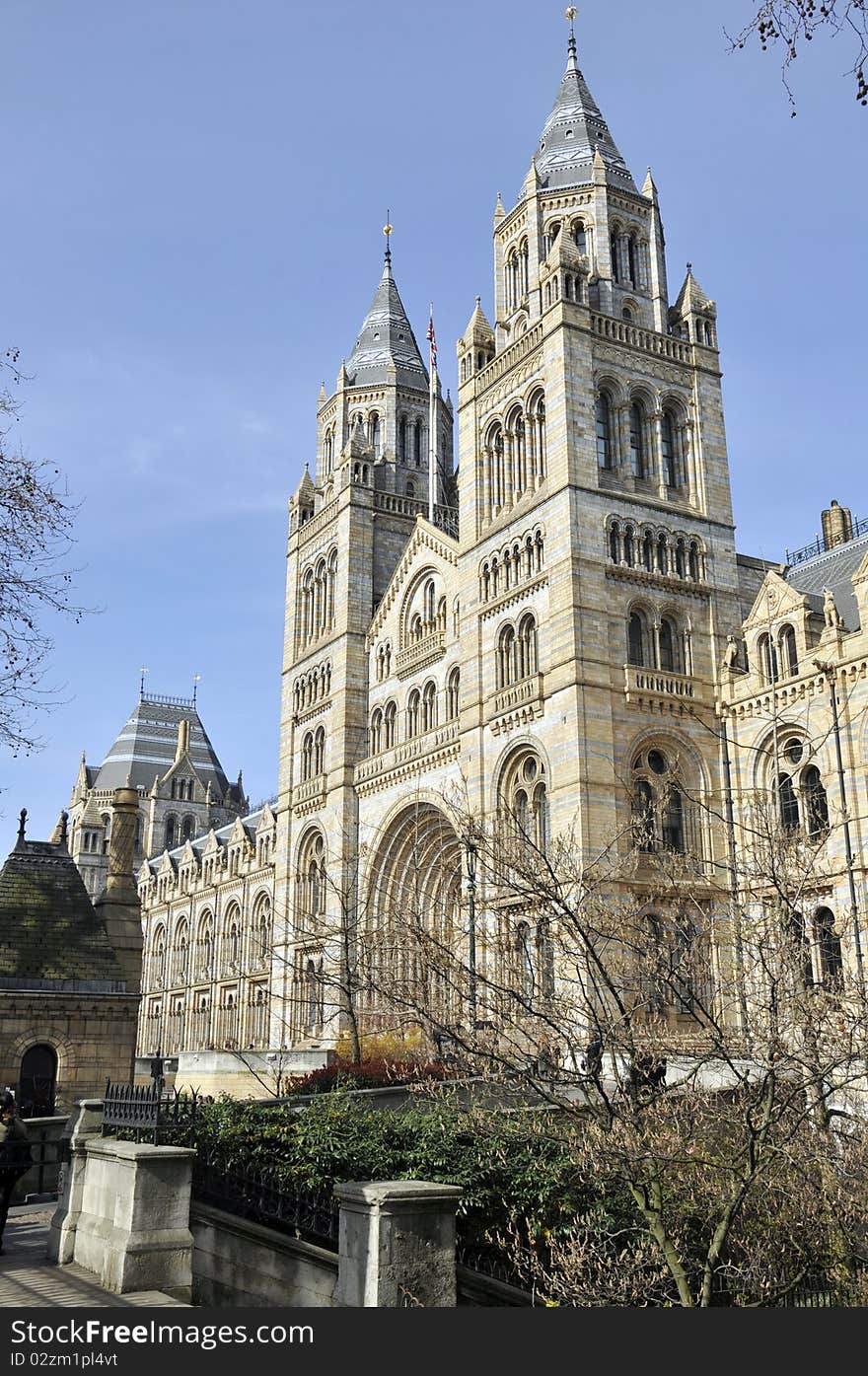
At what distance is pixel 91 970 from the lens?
102ft

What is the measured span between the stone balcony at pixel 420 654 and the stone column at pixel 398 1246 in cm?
3412

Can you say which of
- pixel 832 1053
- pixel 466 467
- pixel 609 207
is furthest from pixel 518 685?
pixel 832 1053

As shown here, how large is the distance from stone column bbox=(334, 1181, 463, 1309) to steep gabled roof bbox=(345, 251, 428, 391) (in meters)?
50.7

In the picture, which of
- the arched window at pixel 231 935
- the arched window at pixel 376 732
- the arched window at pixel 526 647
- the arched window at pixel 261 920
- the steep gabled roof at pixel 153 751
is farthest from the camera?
the steep gabled roof at pixel 153 751

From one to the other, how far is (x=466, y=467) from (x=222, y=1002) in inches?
1630

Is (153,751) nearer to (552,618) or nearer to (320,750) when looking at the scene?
(320,750)

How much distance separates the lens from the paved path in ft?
38.9

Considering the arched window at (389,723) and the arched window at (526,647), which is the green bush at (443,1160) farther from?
the arched window at (389,723)

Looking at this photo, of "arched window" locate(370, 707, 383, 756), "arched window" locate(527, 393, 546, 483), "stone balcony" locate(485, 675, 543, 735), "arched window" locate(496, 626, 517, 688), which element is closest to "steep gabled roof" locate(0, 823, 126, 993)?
"stone balcony" locate(485, 675, 543, 735)

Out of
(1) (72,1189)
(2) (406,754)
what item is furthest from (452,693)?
(1) (72,1189)

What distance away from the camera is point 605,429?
39500 mm

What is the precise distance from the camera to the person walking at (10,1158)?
1555cm

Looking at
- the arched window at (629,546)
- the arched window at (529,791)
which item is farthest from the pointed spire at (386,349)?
the arched window at (529,791)

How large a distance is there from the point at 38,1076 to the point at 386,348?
4060cm
